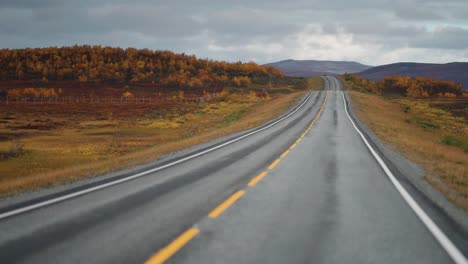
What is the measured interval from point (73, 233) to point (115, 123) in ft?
145

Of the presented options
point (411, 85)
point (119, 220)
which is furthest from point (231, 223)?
point (411, 85)

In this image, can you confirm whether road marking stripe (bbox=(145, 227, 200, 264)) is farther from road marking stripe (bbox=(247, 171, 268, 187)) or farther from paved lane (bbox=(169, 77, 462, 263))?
road marking stripe (bbox=(247, 171, 268, 187))

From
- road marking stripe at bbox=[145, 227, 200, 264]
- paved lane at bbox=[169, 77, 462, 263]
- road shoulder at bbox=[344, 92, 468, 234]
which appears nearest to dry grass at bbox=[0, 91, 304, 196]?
road marking stripe at bbox=[145, 227, 200, 264]

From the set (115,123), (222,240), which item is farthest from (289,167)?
(115,123)

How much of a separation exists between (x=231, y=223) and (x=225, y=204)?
1.12 meters

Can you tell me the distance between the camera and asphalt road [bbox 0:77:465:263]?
15.4ft

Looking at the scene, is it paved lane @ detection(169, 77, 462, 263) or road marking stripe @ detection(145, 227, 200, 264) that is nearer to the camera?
road marking stripe @ detection(145, 227, 200, 264)

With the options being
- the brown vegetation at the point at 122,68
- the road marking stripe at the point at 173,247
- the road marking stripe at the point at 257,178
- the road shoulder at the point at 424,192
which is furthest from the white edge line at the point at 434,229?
the brown vegetation at the point at 122,68

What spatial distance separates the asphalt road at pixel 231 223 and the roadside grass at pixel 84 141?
7.70 feet

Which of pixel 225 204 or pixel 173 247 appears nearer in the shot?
pixel 173 247

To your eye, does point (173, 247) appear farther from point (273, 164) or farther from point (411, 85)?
point (411, 85)

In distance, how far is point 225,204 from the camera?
7.00 m

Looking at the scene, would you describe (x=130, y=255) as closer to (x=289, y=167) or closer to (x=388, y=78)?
(x=289, y=167)

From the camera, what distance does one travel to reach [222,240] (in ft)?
16.9
